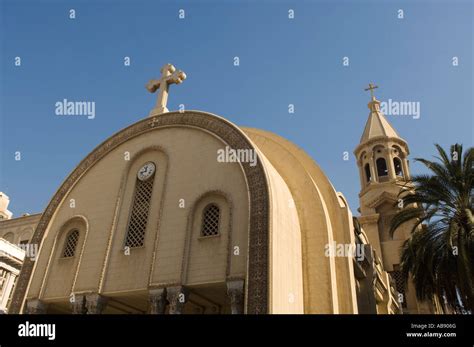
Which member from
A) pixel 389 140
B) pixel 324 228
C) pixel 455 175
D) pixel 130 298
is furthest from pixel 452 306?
pixel 389 140

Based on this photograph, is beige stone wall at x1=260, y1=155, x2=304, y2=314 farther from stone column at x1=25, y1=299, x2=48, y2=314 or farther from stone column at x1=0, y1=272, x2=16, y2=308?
stone column at x1=0, y1=272, x2=16, y2=308

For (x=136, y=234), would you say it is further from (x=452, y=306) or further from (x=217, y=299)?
(x=452, y=306)

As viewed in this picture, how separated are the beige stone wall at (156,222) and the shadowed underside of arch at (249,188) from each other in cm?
30

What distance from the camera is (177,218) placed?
553 inches

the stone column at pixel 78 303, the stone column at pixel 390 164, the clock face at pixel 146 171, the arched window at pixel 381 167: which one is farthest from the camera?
the arched window at pixel 381 167

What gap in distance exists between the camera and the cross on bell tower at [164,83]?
18.4m

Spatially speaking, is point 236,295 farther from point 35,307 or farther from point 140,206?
point 35,307

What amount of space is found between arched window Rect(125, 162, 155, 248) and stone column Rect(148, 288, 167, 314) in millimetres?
2250

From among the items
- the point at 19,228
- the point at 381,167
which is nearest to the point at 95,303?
the point at 19,228

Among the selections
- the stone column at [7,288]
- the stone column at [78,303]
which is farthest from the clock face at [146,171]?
the stone column at [7,288]

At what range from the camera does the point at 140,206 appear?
15625mm

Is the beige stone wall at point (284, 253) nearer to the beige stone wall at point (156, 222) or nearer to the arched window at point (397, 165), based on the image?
the beige stone wall at point (156, 222)
